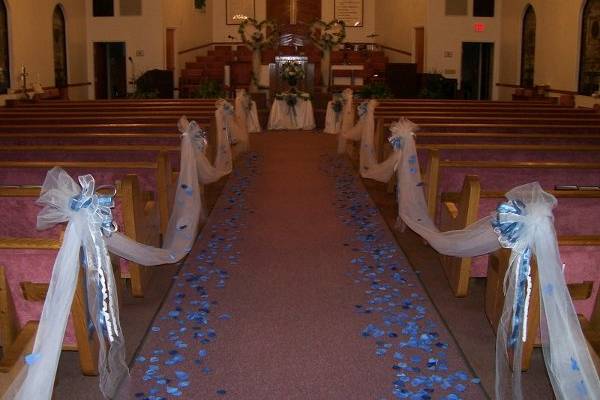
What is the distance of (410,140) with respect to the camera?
5.65 m

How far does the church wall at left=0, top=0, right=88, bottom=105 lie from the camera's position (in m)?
12.1

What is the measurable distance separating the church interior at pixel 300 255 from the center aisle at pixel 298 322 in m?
0.02

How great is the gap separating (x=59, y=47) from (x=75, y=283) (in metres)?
13.1

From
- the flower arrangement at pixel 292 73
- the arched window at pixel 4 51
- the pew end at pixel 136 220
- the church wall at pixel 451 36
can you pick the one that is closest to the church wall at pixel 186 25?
the flower arrangement at pixel 292 73

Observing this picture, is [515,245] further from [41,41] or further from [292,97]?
[41,41]

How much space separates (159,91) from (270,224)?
1008 cm

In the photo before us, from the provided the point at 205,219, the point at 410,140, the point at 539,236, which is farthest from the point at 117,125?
the point at 539,236

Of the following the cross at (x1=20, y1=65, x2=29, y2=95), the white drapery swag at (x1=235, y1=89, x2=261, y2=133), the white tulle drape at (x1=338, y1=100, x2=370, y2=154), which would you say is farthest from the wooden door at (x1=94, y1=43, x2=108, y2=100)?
the white tulle drape at (x1=338, y1=100, x2=370, y2=154)

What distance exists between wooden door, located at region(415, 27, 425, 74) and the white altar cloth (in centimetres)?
416

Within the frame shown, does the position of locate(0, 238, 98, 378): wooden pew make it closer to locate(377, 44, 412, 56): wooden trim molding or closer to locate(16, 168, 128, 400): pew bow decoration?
locate(16, 168, 128, 400): pew bow decoration

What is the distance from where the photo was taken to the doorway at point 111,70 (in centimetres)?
1686

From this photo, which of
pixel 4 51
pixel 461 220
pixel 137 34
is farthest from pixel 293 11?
pixel 461 220

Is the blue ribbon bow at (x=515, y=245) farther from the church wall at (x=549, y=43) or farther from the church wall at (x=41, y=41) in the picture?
the church wall at (x=41, y=41)

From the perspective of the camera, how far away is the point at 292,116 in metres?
13.5
